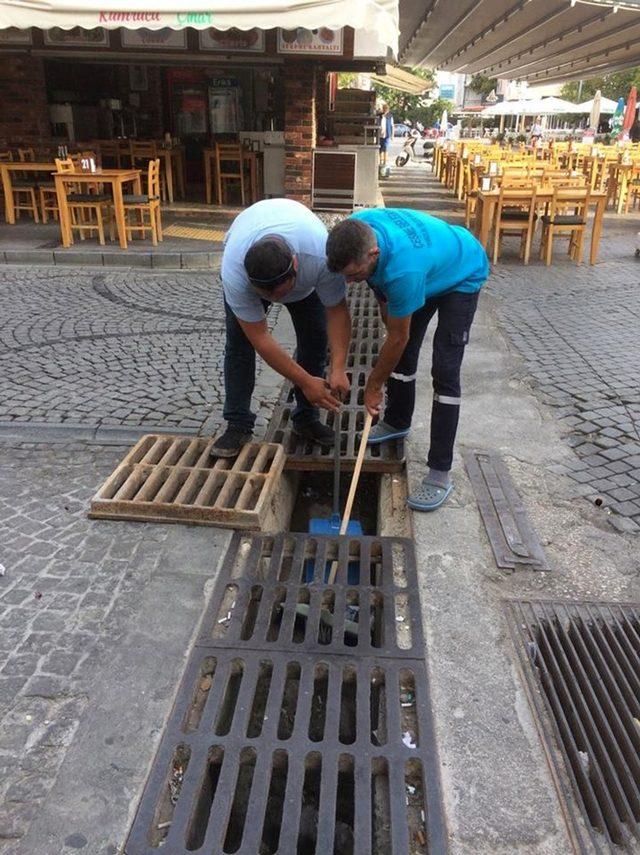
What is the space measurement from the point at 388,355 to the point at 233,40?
8816 millimetres

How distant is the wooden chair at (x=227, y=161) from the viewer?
37.8 ft

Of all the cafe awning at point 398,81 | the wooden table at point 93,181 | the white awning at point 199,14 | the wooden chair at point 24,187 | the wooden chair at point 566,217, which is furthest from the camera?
the cafe awning at point 398,81

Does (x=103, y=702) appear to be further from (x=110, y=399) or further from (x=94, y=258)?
(x=94, y=258)

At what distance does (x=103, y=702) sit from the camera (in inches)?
84.6

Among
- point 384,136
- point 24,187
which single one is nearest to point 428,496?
point 24,187

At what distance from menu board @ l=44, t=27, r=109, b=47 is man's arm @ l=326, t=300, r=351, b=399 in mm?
9111

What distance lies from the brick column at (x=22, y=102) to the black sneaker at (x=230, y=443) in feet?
31.0

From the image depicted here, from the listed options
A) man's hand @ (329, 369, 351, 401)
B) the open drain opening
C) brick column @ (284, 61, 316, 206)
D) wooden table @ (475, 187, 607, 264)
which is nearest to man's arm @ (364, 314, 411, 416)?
man's hand @ (329, 369, 351, 401)

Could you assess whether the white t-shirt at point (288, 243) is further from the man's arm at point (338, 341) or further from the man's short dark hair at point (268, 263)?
the man's short dark hair at point (268, 263)

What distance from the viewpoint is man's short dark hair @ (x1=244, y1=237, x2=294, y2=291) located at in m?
2.64

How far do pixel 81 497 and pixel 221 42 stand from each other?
8.90 meters

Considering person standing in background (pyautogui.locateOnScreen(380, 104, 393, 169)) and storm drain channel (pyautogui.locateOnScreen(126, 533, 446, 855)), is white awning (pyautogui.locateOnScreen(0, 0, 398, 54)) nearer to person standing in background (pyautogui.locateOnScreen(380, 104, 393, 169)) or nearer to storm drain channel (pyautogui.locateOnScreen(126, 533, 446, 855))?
storm drain channel (pyautogui.locateOnScreen(126, 533, 446, 855))

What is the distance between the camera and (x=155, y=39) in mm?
10016

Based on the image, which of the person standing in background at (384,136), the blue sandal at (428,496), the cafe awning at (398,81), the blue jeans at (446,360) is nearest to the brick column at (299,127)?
the blue jeans at (446,360)
